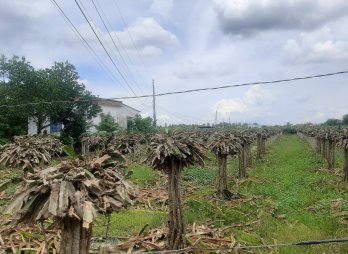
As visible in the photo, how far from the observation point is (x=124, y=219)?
1329cm

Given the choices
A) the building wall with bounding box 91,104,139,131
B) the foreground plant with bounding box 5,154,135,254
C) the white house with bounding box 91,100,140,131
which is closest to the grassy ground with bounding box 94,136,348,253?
the foreground plant with bounding box 5,154,135,254

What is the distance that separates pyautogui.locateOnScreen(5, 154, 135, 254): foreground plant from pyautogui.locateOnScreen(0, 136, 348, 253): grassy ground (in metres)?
6.19

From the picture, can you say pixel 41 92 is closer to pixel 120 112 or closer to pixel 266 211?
pixel 266 211

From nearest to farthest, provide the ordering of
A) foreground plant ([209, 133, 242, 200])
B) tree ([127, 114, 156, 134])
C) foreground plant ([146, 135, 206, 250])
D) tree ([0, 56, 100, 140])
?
1. foreground plant ([146, 135, 206, 250])
2. foreground plant ([209, 133, 242, 200])
3. tree ([0, 56, 100, 140])
4. tree ([127, 114, 156, 134])

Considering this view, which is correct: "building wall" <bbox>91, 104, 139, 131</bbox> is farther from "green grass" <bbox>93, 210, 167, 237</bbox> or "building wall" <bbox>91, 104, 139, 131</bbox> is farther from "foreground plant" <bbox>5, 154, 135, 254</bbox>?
"foreground plant" <bbox>5, 154, 135, 254</bbox>

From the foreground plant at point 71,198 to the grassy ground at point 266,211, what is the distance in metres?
6.19

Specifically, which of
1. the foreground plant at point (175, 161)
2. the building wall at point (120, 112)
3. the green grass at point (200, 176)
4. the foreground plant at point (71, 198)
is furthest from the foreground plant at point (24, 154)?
the building wall at point (120, 112)

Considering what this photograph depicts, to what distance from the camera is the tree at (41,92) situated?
1447 inches

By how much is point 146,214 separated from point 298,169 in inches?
617

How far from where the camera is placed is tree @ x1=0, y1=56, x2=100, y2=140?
121ft

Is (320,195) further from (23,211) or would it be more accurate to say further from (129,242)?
(23,211)

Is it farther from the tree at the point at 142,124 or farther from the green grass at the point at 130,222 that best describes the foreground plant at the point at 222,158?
the tree at the point at 142,124

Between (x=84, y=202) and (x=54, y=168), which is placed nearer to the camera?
(x=84, y=202)

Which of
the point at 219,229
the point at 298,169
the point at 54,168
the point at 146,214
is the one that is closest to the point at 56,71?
the point at 298,169
